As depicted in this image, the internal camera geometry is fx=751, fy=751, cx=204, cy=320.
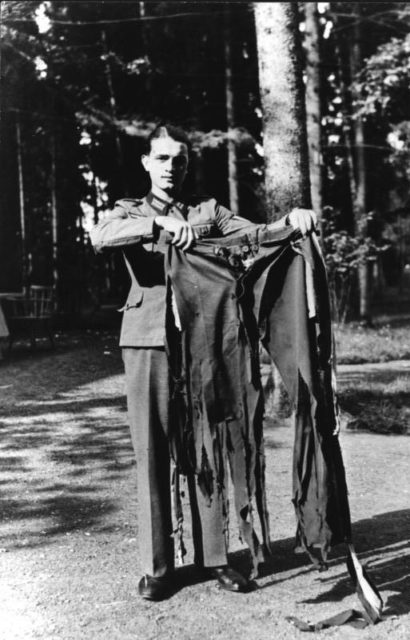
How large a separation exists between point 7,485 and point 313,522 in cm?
316

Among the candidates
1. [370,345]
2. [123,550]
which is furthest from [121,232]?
[370,345]

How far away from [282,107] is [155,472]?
5285 millimetres

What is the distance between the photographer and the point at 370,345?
539 inches

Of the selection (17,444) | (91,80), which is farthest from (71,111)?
(17,444)

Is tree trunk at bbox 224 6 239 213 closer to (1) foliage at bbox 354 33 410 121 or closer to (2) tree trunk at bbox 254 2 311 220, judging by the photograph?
(1) foliage at bbox 354 33 410 121

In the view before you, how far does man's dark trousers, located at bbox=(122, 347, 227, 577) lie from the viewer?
11.8 feet

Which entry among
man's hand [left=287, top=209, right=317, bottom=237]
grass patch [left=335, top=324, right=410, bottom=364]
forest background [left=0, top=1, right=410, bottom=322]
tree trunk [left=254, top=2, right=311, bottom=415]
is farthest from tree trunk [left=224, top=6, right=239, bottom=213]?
man's hand [left=287, top=209, right=317, bottom=237]

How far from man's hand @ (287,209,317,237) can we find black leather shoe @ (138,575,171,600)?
5.87 ft

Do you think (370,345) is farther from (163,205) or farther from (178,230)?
(178,230)

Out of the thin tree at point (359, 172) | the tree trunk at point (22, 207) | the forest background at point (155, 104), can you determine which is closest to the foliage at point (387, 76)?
the forest background at point (155, 104)

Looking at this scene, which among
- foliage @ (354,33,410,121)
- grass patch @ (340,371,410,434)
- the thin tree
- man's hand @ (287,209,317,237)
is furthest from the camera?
the thin tree

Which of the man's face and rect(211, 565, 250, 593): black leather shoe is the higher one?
the man's face

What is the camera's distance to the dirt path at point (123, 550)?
329cm

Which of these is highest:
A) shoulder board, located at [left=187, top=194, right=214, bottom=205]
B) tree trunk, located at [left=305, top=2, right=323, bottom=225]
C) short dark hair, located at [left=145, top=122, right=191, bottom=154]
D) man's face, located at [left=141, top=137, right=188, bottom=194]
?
tree trunk, located at [left=305, top=2, right=323, bottom=225]
